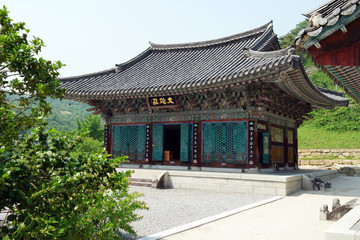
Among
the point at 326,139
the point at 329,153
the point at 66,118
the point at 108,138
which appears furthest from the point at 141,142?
the point at 66,118

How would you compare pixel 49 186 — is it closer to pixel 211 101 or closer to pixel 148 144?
pixel 211 101

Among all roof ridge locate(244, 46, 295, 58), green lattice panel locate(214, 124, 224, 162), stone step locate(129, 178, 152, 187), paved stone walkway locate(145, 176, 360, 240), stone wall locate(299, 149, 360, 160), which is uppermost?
roof ridge locate(244, 46, 295, 58)

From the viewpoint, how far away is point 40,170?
332 centimetres

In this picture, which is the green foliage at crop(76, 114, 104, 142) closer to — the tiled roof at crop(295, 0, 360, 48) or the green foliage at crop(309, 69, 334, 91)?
the green foliage at crop(309, 69, 334, 91)

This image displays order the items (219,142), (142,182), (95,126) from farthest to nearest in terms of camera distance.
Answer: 1. (95,126)
2. (219,142)
3. (142,182)

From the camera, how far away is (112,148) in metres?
17.3

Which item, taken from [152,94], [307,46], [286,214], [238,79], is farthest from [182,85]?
[307,46]

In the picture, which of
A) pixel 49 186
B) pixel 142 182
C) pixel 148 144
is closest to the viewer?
pixel 49 186

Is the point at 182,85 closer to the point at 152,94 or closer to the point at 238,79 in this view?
the point at 152,94

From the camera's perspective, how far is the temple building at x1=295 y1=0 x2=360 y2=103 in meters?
3.93

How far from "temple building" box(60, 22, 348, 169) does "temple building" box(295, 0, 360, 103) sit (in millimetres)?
6323

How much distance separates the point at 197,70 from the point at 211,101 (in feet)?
6.27

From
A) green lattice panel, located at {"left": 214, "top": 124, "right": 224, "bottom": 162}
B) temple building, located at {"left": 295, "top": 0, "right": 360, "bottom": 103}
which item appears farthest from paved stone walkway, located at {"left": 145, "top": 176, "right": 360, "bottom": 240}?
green lattice panel, located at {"left": 214, "top": 124, "right": 224, "bottom": 162}

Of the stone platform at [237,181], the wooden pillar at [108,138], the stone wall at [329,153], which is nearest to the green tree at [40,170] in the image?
the stone platform at [237,181]
